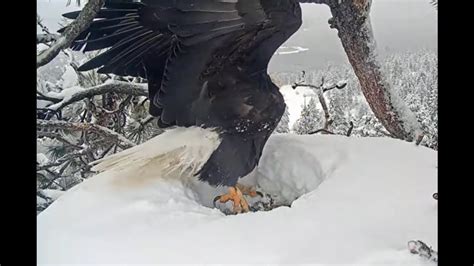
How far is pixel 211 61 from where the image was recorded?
0.70 metres

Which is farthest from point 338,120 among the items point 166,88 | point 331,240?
point 331,240

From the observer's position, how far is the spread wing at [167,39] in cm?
63

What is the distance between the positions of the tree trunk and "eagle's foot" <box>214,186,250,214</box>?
316mm

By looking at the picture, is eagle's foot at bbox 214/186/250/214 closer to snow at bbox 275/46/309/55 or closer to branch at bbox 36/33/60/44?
snow at bbox 275/46/309/55

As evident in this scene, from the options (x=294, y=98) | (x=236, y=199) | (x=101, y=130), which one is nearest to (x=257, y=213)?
(x=236, y=199)

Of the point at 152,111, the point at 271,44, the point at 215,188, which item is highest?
the point at 271,44

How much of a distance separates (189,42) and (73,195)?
27cm

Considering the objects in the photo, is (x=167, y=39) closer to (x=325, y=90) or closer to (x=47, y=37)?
(x=47, y=37)

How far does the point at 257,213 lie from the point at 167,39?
1.12 ft

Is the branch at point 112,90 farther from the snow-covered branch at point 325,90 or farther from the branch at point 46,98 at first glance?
the snow-covered branch at point 325,90

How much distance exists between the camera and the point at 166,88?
0.73 metres

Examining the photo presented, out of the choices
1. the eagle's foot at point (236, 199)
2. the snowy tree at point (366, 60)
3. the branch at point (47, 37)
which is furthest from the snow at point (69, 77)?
the snowy tree at point (366, 60)
